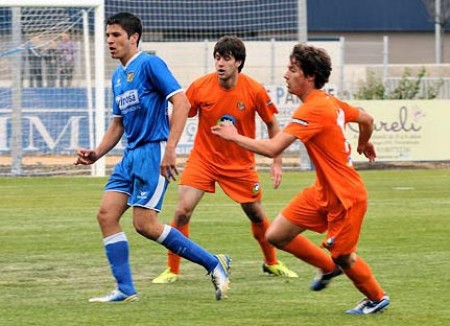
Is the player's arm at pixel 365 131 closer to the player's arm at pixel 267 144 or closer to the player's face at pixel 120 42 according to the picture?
the player's arm at pixel 267 144

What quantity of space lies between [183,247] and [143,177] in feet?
1.99

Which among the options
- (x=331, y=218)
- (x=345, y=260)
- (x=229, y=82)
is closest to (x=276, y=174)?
(x=229, y=82)

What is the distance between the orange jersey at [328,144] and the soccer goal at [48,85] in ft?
49.2

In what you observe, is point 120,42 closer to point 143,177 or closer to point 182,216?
point 143,177

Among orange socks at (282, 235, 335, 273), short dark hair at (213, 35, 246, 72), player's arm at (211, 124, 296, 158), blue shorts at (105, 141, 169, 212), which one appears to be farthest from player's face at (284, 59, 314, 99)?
short dark hair at (213, 35, 246, 72)

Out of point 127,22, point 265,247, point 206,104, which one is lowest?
point 265,247

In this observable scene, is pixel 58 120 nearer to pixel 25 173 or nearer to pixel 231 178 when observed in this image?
pixel 25 173

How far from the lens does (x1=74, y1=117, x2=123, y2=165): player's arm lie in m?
9.14

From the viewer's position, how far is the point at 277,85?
26750 millimetres

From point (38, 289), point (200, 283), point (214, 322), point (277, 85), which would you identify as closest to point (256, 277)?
point (200, 283)

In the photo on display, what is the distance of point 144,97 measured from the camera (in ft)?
28.6

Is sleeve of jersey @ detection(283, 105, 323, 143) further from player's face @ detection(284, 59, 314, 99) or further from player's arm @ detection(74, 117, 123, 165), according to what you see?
player's arm @ detection(74, 117, 123, 165)

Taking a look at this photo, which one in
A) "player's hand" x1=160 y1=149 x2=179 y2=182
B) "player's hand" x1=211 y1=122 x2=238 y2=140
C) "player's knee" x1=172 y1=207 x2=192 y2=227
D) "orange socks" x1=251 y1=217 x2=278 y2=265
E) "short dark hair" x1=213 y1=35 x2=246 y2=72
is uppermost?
"short dark hair" x1=213 y1=35 x2=246 y2=72

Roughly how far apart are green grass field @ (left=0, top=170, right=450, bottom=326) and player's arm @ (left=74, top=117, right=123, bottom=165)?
1.01 m
